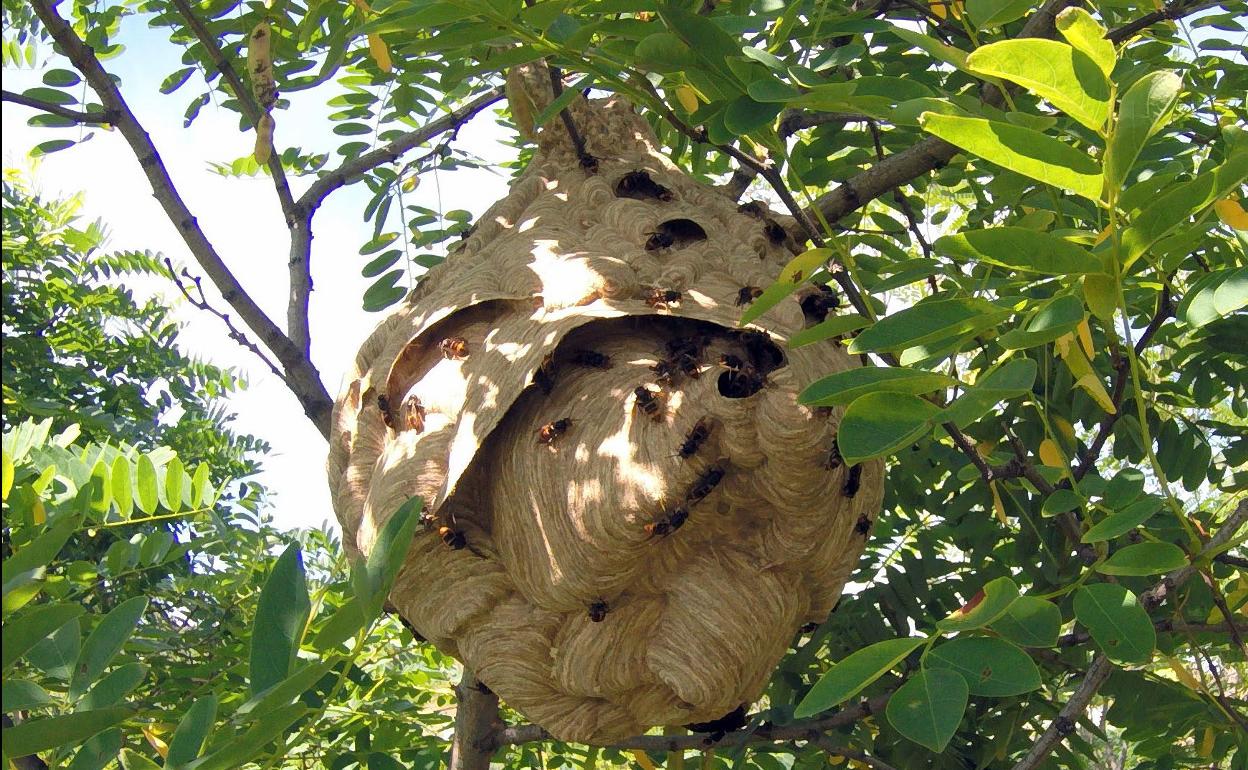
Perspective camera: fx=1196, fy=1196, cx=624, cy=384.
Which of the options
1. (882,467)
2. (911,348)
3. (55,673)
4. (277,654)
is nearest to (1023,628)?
(911,348)

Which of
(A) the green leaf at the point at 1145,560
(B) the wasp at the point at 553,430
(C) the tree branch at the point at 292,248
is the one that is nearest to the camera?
(A) the green leaf at the point at 1145,560

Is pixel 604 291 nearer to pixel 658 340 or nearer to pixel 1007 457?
pixel 658 340

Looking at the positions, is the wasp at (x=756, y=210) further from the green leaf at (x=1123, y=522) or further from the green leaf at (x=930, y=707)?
the green leaf at (x=930, y=707)

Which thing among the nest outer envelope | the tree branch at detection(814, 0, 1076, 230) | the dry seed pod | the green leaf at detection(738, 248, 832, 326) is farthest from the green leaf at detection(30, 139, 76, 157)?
the green leaf at detection(738, 248, 832, 326)

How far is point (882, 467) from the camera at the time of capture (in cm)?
183

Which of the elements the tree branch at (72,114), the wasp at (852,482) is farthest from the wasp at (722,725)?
the tree branch at (72,114)

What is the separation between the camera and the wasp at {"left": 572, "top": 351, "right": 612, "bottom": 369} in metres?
1.77

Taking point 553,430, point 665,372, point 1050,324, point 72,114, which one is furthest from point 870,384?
point 72,114

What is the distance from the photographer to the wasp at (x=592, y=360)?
1.77 metres

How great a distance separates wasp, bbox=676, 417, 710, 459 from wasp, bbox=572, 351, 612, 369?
28cm

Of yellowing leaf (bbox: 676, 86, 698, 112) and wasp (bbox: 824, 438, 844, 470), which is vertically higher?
yellowing leaf (bbox: 676, 86, 698, 112)

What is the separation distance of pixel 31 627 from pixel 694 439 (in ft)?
2.58

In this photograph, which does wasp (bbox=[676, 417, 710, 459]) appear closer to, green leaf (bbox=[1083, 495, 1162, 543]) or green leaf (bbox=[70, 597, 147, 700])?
green leaf (bbox=[1083, 495, 1162, 543])

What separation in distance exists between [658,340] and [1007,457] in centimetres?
68
